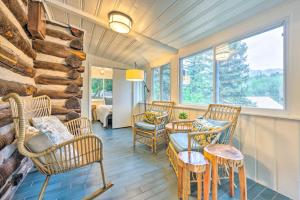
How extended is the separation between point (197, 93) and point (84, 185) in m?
2.52

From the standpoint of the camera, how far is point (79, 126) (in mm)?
2252

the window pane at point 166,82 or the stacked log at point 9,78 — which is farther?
the window pane at point 166,82

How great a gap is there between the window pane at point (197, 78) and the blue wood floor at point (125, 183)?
1423 millimetres

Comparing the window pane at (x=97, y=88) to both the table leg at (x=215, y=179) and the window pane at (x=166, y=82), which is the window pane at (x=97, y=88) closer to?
the window pane at (x=166, y=82)

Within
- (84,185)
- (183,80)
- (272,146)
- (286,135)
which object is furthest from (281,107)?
(84,185)

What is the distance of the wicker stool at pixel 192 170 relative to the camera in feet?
4.19

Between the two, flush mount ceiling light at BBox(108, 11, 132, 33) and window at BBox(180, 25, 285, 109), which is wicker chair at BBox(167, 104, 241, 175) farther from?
flush mount ceiling light at BBox(108, 11, 132, 33)

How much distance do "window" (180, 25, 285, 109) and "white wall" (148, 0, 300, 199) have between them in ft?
0.39

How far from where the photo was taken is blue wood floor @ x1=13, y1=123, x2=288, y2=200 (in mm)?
1561

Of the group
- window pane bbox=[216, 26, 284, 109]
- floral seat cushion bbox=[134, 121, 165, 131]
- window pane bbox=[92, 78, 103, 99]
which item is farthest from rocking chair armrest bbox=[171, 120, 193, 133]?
window pane bbox=[92, 78, 103, 99]

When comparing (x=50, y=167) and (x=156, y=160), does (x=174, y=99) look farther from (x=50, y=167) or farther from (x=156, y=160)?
(x=50, y=167)

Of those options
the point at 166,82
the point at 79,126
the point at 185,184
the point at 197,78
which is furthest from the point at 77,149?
the point at 166,82

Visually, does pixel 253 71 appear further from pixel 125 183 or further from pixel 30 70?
pixel 30 70

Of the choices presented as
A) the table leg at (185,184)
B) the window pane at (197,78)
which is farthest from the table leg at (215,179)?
the window pane at (197,78)
